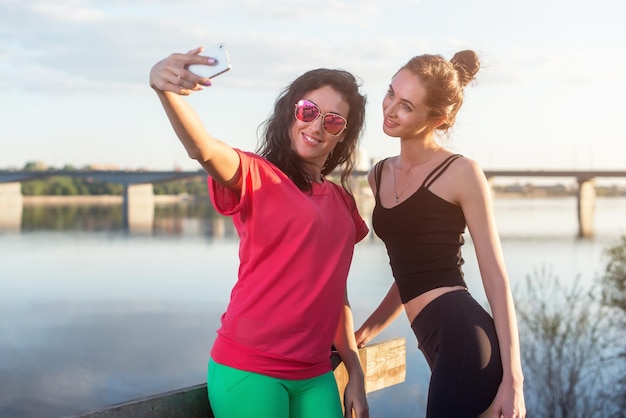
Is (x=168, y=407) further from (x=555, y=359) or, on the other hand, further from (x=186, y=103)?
(x=555, y=359)

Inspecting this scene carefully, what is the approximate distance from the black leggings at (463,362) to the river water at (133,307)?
649cm

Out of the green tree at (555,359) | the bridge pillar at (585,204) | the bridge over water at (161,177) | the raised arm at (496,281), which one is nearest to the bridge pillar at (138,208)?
the bridge over water at (161,177)

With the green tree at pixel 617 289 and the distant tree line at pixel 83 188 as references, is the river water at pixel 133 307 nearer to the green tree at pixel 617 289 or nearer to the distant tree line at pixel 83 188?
the green tree at pixel 617 289

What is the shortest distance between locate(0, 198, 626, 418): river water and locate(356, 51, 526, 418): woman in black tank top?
636 centimetres

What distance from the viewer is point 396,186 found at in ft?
8.32

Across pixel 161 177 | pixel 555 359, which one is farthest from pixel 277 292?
pixel 161 177

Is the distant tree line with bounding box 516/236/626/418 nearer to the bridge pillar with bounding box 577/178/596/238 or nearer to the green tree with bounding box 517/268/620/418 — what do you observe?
the green tree with bounding box 517/268/620/418

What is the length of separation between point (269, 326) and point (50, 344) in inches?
781

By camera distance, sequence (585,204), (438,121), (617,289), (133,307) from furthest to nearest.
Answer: (585,204)
(133,307)
(617,289)
(438,121)

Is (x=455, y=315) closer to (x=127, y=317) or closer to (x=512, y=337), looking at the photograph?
(x=512, y=337)

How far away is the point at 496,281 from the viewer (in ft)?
7.45

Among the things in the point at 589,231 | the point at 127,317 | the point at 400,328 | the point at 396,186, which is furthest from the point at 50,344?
the point at 589,231

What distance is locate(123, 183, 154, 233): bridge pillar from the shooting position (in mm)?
52406

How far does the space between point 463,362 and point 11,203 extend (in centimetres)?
8416
